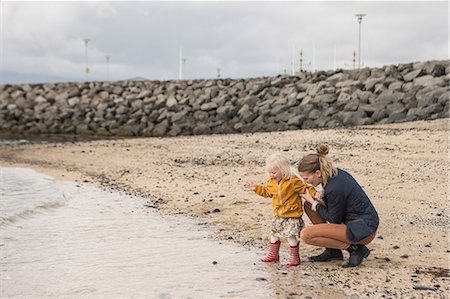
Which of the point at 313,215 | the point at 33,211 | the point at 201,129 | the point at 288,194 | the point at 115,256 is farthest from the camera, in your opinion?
the point at 201,129

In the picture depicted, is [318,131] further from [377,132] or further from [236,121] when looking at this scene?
[236,121]

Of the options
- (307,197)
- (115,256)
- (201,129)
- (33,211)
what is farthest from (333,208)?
(201,129)

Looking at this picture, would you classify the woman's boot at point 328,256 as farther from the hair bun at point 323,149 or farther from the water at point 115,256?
the hair bun at point 323,149

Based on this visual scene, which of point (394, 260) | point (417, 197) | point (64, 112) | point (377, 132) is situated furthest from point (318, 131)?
point (64, 112)

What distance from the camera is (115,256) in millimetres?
6703

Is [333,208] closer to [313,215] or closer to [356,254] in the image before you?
[313,215]

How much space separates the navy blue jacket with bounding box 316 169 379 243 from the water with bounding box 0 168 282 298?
2.93 ft

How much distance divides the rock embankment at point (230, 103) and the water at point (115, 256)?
1568 cm

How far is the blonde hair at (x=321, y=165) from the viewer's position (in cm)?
584

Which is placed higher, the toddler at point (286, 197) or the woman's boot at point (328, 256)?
the toddler at point (286, 197)

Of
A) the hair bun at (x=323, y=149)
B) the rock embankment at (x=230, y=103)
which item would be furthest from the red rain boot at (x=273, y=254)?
the rock embankment at (x=230, y=103)

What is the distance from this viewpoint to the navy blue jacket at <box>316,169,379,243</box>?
19.1ft

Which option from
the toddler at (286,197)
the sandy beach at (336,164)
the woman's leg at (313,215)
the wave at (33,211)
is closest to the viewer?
the sandy beach at (336,164)

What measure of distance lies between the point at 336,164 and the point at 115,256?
25.9 ft
